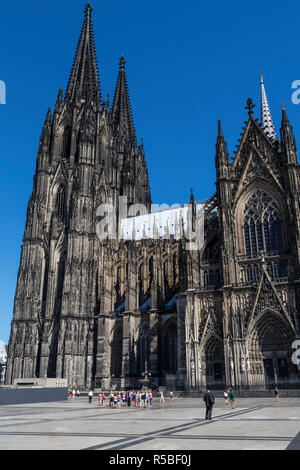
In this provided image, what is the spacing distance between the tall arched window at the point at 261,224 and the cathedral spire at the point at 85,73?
3345cm

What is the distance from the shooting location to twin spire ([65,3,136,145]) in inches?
2542

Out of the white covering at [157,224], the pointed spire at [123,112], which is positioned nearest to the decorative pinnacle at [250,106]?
the white covering at [157,224]

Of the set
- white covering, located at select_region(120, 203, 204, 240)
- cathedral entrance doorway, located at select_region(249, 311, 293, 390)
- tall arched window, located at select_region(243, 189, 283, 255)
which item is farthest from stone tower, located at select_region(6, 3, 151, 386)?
cathedral entrance doorway, located at select_region(249, 311, 293, 390)

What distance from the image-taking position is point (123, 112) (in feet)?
252

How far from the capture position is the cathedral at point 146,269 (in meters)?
36.2

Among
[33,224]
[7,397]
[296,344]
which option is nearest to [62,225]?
[33,224]

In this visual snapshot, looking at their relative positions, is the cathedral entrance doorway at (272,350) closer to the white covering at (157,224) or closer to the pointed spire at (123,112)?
the white covering at (157,224)

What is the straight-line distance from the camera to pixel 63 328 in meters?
49.2

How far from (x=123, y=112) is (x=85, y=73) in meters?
12.1

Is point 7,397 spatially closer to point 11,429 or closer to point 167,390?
point 167,390

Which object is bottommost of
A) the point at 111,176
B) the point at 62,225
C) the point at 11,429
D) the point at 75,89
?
the point at 11,429

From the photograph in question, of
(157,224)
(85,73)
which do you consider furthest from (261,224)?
(85,73)

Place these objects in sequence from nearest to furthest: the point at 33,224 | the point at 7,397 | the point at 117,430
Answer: the point at 117,430, the point at 7,397, the point at 33,224

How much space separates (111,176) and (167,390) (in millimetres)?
34599
